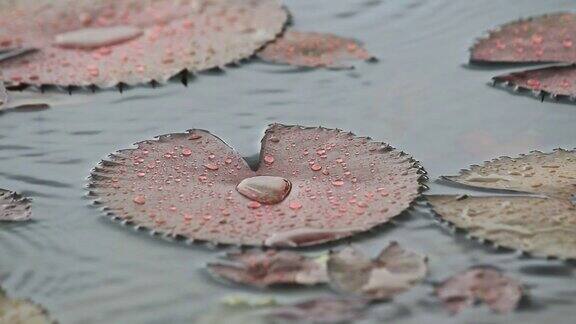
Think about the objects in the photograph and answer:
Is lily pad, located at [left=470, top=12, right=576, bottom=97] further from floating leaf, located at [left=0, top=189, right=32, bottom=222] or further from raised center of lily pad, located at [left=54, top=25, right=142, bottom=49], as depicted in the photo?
floating leaf, located at [left=0, top=189, right=32, bottom=222]

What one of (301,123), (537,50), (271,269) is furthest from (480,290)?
(537,50)

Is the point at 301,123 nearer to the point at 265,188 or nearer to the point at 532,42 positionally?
→ the point at 265,188

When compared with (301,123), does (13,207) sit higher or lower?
lower

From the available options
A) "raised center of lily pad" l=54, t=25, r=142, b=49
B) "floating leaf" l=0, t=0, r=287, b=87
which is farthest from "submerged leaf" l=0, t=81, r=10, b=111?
"raised center of lily pad" l=54, t=25, r=142, b=49

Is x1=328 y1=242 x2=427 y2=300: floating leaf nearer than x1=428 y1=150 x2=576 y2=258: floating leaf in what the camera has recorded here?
Yes

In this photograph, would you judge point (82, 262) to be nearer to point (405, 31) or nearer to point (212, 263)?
point (212, 263)

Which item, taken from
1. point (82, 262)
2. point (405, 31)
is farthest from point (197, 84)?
point (82, 262)

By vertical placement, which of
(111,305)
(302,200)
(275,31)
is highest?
(275,31)
